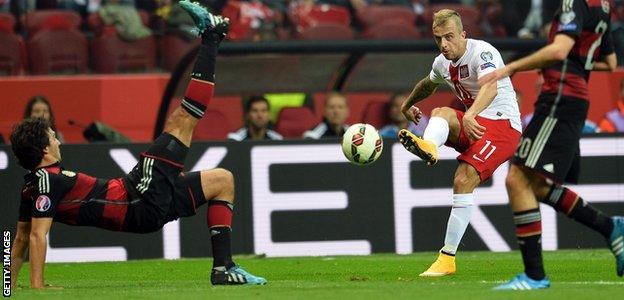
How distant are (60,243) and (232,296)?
5.29 metres

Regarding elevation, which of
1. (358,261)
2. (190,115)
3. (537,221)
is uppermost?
(190,115)

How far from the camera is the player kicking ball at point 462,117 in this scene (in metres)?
9.95

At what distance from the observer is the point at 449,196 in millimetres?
13258

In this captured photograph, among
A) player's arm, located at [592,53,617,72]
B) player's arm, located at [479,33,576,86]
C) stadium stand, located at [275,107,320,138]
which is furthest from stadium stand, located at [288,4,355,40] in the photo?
player's arm, located at [479,33,576,86]

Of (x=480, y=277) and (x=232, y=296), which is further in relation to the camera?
(x=480, y=277)

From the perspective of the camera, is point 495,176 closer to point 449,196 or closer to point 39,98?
point 449,196

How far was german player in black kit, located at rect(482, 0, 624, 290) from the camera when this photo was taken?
26.7ft

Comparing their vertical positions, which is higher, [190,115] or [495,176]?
[190,115]

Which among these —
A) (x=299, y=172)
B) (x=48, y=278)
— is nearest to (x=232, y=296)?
(x=48, y=278)

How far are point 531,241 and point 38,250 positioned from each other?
3228 millimetres

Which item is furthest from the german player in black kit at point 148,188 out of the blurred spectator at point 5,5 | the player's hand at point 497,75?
the blurred spectator at point 5,5

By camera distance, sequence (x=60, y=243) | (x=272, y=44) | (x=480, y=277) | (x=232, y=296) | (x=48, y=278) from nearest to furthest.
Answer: (x=232, y=296), (x=480, y=277), (x=48, y=278), (x=60, y=243), (x=272, y=44)

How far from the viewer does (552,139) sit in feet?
26.7

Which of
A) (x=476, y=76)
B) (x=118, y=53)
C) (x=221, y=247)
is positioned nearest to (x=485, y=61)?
(x=476, y=76)
